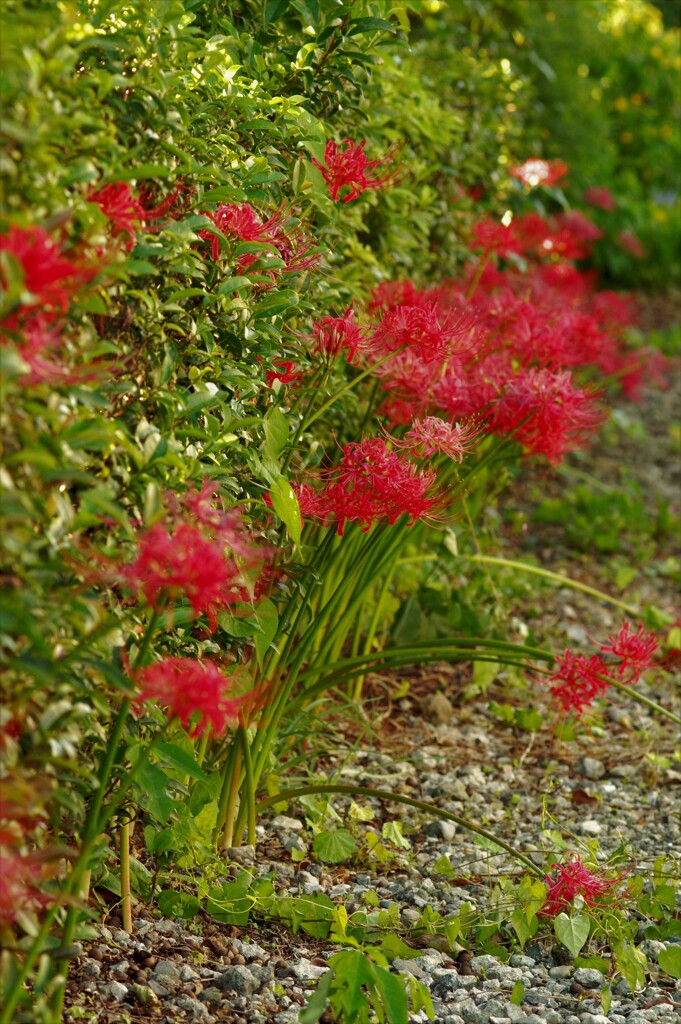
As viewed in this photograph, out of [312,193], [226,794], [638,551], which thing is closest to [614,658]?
[638,551]

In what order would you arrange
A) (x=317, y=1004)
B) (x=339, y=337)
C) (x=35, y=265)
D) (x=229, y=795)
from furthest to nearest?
(x=229, y=795) → (x=339, y=337) → (x=317, y=1004) → (x=35, y=265)

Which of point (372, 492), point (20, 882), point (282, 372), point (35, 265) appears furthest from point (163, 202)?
point (20, 882)

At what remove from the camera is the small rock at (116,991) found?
2053mm

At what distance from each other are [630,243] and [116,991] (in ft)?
23.8

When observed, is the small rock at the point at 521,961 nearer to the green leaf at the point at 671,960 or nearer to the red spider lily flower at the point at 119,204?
the green leaf at the point at 671,960

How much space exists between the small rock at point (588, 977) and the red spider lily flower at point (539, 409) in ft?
3.95

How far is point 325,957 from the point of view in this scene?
2340 millimetres

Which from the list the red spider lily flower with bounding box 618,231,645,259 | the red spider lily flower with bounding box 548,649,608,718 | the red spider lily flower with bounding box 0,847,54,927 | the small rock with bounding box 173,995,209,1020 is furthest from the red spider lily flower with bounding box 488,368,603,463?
the red spider lily flower with bounding box 618,231,645,259

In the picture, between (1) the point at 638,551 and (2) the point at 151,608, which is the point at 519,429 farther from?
(1) the point at 638,551

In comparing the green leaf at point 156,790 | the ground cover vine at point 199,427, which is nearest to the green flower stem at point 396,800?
the ground cover vine at point 199,427

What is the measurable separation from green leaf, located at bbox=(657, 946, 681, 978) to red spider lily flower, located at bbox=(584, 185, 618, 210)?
6.20 m

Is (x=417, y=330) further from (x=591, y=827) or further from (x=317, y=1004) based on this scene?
(x=591, y=827)

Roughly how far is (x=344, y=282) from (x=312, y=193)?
0.52 m

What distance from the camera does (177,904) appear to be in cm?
231
